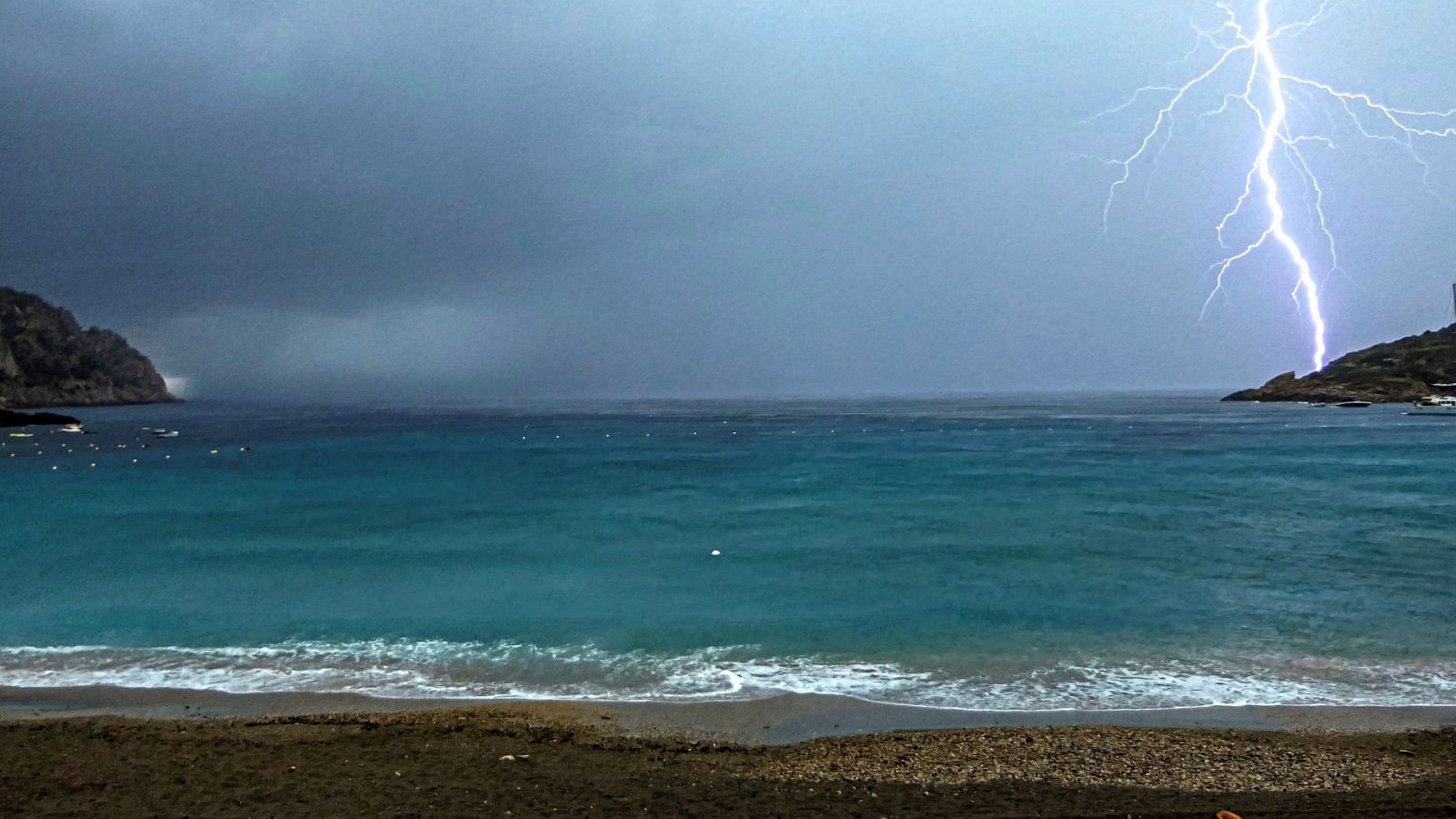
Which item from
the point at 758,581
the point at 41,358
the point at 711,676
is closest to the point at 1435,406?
the point at 758,581

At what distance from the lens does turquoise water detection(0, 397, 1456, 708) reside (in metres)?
12.6

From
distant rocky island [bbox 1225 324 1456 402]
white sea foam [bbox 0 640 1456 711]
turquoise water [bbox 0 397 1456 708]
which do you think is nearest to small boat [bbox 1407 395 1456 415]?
distant rocky island [bbox 1225 324 1456 402]

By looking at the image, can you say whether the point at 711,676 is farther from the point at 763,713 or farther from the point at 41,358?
the point at 41,358

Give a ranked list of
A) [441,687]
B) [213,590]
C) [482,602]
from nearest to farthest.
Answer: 1. [441,687]
2. [482,602]
3. [213,590]

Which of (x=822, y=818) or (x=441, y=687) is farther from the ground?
(x=822, y=818)

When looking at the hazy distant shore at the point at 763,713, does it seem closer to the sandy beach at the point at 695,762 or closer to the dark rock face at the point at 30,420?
the sandy beach at the point at 695,762

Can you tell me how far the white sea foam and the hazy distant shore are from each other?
33cm

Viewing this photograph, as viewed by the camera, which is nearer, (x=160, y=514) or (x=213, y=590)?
(x=213, y=590)

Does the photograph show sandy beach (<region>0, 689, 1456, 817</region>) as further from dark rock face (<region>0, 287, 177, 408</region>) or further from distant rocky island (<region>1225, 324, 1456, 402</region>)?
dark rock face (<region>0, 287, 177, 408</region>)

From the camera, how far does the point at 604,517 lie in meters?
32.1

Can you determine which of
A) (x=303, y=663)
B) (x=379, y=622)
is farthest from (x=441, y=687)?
(x=379, y=622)

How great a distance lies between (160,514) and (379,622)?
78.4 feet

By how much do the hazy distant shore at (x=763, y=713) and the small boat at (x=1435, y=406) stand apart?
118 m

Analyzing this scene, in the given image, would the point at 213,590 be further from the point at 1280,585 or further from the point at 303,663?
the point at 1280,585
